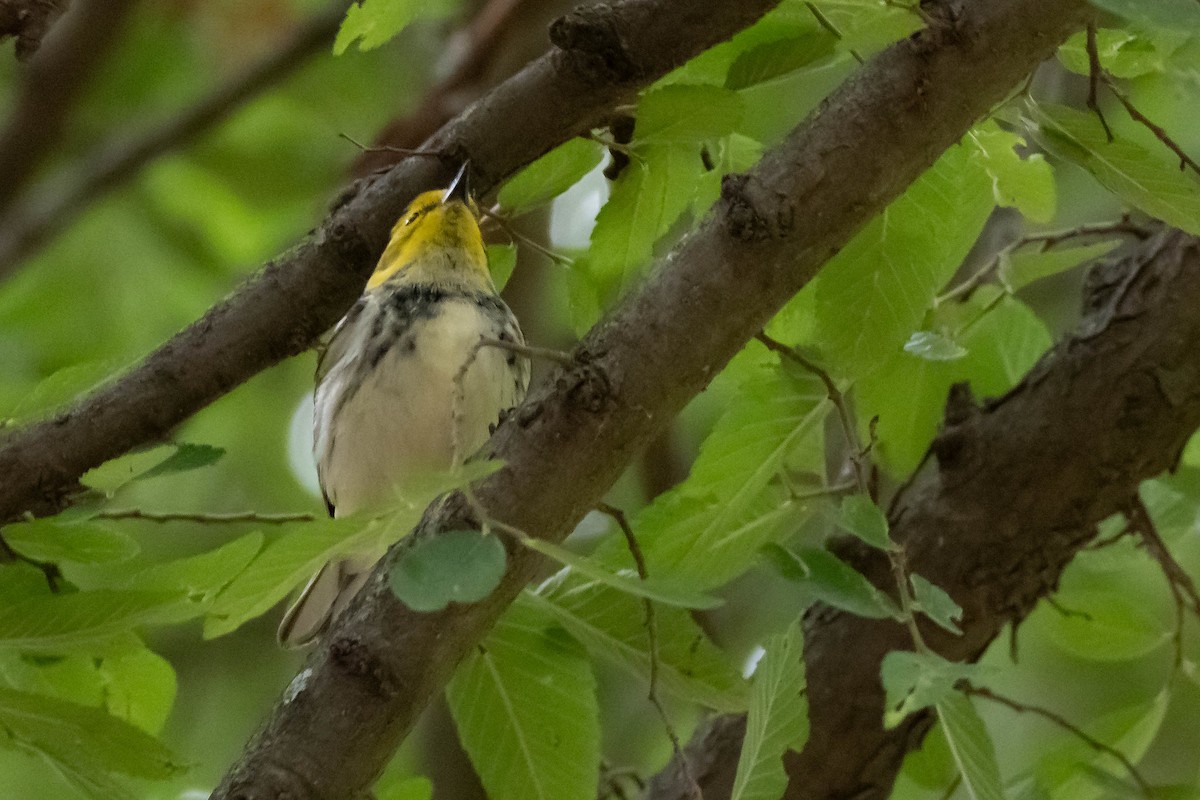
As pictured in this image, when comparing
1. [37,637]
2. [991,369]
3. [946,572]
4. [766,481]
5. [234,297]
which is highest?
[234,297]

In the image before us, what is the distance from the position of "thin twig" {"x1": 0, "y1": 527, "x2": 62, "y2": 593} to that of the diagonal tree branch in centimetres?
86

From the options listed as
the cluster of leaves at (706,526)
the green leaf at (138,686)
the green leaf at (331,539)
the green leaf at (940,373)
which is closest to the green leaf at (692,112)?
the cluster of leaves at (706,526)

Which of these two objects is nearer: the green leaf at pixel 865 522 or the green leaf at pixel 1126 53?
the green leaf at pixel 865 522

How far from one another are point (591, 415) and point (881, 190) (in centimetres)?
35

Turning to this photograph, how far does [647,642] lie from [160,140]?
1.74m

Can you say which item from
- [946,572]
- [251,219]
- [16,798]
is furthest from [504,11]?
[16,798]

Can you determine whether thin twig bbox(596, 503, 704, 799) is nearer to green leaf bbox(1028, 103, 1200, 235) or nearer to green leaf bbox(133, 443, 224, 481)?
green leaf bbox(133, 443, 224, 481)

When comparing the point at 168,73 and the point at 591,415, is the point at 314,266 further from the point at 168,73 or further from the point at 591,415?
the point at 168,73

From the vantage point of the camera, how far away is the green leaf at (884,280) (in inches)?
56.4

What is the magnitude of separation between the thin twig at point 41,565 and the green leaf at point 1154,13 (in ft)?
3.49

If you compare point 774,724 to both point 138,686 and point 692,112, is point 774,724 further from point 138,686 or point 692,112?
point 138,686

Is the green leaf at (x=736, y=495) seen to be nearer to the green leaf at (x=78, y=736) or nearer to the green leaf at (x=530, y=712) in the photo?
the green leaf at (x=530, y=712)

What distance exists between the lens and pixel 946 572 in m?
1.95

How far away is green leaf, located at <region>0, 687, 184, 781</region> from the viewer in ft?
4.06
